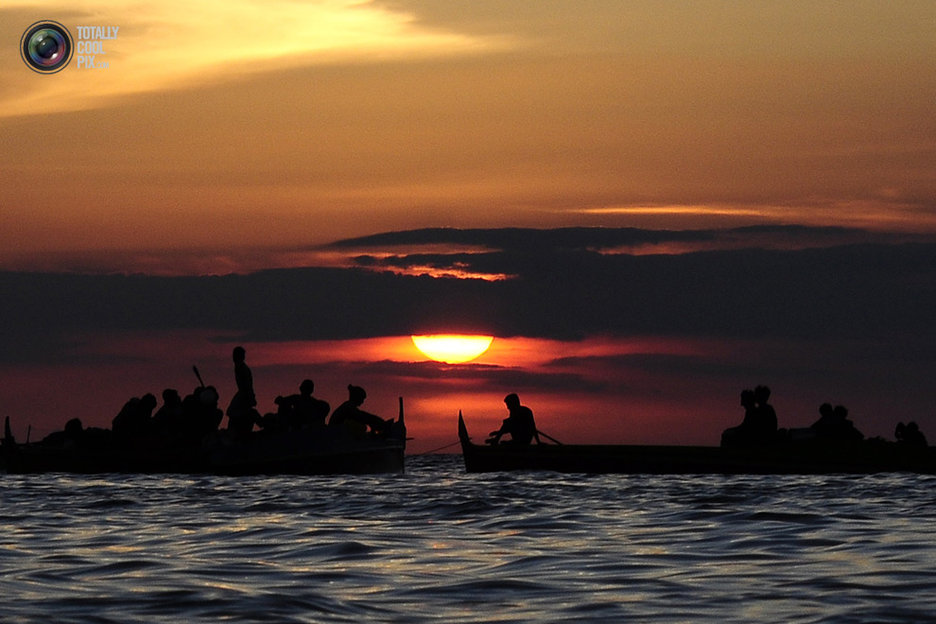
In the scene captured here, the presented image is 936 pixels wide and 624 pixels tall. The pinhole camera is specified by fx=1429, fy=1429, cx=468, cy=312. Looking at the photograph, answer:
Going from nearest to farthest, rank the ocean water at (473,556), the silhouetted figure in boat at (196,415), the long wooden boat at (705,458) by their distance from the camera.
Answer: the ocean water at (473,556) → the long wooden boat at (705,458) → the silhouetted figure in boat at (196,415)

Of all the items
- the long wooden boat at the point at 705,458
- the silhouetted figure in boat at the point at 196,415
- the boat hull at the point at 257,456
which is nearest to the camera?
the long wooden boat at the point at 705,458

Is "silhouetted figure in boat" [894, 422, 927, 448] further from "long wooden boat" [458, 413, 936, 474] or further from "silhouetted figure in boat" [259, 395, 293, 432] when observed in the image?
"silhouetted figure in boat" [259, 395, 293, 432]

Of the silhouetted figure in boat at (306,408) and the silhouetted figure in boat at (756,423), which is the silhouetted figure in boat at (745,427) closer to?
the silhouetted figure in boat at (756,423)

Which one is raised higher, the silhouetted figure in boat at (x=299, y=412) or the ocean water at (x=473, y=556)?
the silhouetted figure in boat at (x=299, y=412)

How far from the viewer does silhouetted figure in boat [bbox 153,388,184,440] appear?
28.0 meters

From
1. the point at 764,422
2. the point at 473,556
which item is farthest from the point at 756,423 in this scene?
the point at 473,556

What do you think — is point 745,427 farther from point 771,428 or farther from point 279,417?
point 279,417

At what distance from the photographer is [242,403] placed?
88.9ft

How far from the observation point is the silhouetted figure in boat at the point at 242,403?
25891 millimetres

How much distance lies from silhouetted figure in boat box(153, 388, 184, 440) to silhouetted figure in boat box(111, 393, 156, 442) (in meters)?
0.21

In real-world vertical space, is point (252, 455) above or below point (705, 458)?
above

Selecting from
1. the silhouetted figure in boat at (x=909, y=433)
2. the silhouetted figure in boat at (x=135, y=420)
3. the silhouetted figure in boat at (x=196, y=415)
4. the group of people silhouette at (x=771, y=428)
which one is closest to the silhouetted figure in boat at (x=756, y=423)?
the group of people silhouette at (x=771, y=428)

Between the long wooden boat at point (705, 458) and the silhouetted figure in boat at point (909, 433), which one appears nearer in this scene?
the long wooden boat at point (705, 458)

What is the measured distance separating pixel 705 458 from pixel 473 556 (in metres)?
15.8
